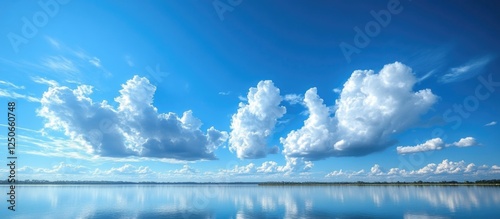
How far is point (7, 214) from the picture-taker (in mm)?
58938

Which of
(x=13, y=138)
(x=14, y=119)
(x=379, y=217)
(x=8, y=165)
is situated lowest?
(x=379, y=217)

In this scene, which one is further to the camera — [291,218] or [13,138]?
[291,218]

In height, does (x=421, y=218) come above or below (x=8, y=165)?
below

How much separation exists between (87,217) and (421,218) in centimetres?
6606

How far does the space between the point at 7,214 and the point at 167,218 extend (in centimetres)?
3487

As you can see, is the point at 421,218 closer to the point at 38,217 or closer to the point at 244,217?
the point at 244,217

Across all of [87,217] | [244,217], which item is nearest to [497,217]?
[244,217]

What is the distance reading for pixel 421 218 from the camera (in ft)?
173

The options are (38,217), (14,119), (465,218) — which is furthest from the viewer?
(38,217)

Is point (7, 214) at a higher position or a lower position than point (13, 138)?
lower

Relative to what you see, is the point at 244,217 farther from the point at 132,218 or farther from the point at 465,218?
the point at 465,218

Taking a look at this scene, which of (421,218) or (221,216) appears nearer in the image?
(421,218)

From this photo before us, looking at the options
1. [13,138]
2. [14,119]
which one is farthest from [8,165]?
[14,119]

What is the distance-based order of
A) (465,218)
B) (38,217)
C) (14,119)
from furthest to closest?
(38,217) < (465,218) < (14,119)
